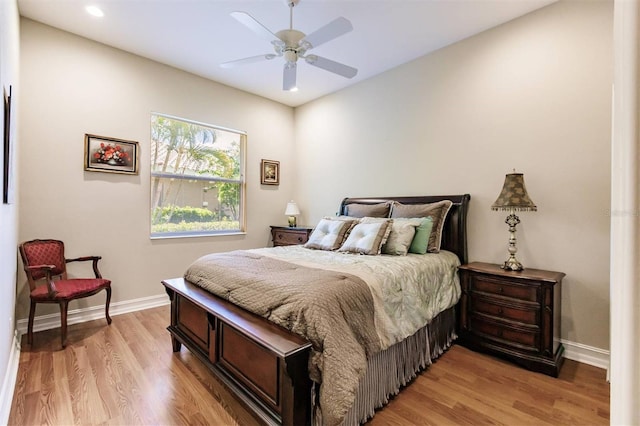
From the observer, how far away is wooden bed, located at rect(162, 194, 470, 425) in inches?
62.5

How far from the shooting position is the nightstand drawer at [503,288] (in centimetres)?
248

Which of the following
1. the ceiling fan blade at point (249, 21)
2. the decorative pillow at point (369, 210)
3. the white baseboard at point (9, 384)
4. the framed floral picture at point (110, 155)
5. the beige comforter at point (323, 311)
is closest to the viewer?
the beige comforter at point (323, 311)

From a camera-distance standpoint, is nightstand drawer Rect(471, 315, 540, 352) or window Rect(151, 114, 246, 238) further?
window Rect(151, 114, 246, 238)

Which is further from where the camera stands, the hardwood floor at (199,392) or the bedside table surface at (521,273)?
the bedside table surface at (521,273)

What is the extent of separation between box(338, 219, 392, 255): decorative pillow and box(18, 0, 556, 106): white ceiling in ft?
6.31

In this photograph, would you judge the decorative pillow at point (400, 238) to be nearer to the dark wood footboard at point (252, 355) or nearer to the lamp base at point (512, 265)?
the lamp base at point (512, 265)

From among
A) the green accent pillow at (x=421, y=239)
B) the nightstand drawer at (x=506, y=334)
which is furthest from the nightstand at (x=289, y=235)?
the nightstand drawer at (x=506, y=334)

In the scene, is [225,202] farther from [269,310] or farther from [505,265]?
[505,265]

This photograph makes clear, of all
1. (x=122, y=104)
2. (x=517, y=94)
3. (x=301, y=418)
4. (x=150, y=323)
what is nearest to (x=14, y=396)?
(x=150, y=323)

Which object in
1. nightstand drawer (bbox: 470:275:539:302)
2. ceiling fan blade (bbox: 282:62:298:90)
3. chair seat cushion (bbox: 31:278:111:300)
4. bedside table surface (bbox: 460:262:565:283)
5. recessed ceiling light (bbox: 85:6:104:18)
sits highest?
recessed ceiling light (bbox: 85:6:104:18)

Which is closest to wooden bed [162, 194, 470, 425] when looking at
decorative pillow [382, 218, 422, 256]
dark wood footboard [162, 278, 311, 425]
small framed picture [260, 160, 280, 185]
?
dark wood footboard [162, 278, 311, 425]

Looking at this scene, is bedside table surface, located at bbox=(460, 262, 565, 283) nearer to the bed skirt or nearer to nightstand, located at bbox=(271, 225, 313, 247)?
the bed skirt

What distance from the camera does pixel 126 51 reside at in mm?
3637

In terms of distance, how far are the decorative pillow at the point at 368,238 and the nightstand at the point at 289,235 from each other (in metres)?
1.35
